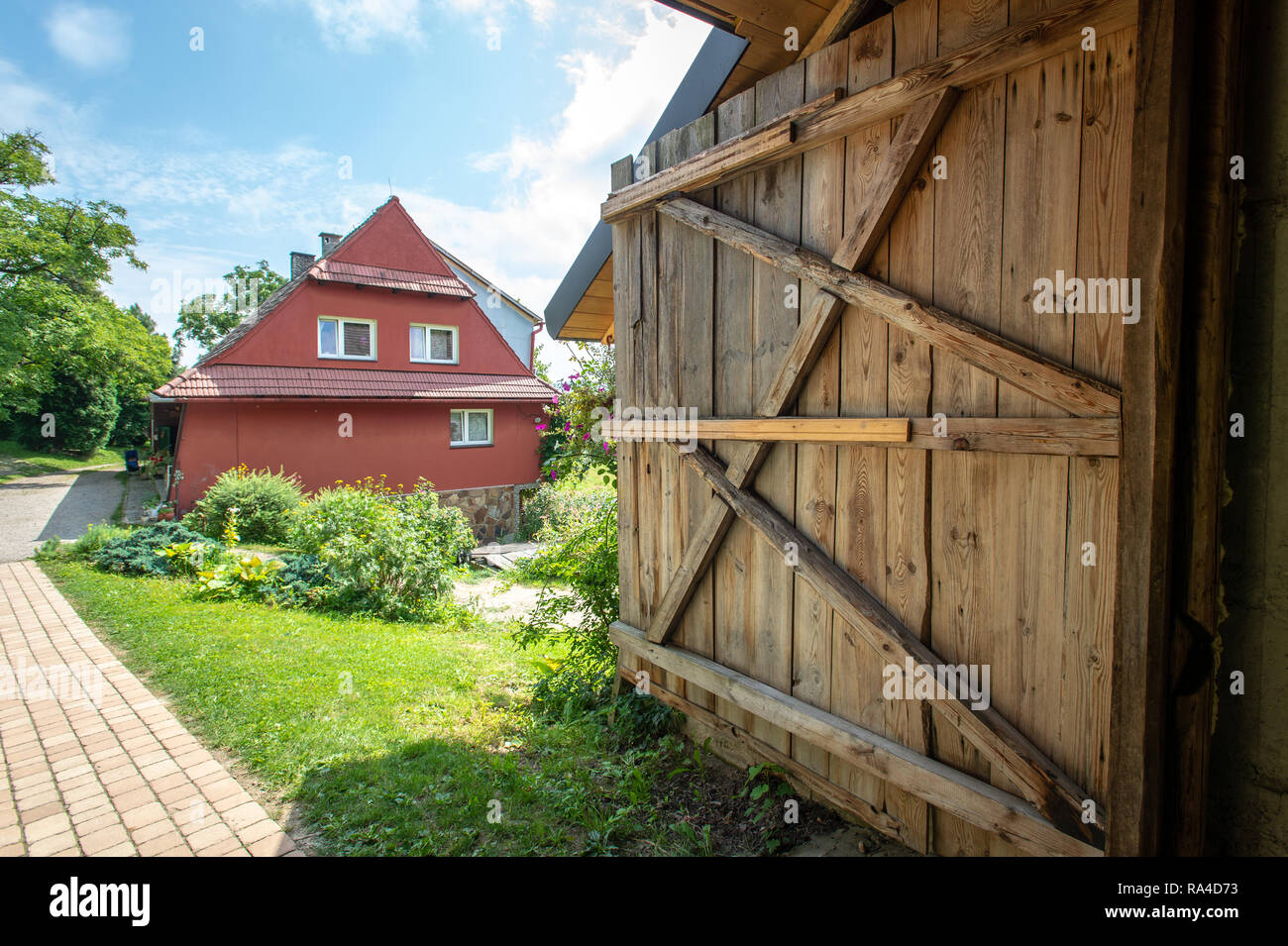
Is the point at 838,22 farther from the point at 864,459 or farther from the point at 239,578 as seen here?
the point at 239,578

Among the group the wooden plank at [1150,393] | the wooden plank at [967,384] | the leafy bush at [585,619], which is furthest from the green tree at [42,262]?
the wooden plank at [1150,393]

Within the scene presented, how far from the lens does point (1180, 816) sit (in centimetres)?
173

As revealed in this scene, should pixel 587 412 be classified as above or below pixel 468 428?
below

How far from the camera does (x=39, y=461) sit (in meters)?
25.7

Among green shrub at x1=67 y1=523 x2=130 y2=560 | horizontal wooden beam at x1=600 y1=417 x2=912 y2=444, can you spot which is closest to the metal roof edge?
horizontal wooden beam at x1=600 y1=417 x2=912 y2=444

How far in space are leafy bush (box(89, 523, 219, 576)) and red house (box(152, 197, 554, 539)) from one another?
405 cm

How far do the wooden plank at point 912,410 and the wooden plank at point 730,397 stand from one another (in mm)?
837

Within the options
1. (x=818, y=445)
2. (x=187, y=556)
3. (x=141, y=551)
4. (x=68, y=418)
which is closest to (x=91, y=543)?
(x=141, y=551)

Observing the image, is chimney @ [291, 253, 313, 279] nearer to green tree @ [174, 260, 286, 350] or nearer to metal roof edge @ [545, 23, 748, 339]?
metal roof edge @ [545, 23, 748, 339]

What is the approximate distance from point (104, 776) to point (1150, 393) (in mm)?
5508

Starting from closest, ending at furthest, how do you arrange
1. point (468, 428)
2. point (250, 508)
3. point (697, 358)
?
1. point (697, 358)
2. point (250, 508)
3. point (468, 428)

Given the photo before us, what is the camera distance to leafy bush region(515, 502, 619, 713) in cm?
514
